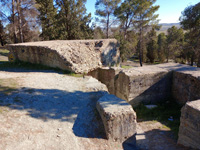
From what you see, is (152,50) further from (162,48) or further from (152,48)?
(162,48)

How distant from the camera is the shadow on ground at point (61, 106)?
3.35m

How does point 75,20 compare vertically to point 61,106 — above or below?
above

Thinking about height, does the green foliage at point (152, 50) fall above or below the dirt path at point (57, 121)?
above

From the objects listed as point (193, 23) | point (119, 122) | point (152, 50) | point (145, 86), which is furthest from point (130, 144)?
point (152, 50)

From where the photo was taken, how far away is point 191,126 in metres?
3.29

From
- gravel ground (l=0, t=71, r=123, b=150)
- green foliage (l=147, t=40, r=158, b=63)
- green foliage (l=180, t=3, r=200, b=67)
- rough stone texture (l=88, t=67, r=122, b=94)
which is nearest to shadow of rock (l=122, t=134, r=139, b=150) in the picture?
gravel ground (l=0, t=71, r=123, b=150)

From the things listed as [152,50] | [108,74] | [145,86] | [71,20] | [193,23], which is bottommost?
[145,86]

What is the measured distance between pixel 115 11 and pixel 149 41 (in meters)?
9.13

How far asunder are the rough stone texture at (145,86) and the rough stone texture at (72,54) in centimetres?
194

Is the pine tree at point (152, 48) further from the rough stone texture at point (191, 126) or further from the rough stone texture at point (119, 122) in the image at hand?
the rough stone texture at point (119, 122)

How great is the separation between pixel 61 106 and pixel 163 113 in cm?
365

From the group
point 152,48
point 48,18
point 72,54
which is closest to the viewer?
point 72,54

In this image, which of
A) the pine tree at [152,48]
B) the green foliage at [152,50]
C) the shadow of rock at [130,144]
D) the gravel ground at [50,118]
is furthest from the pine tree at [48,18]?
the green foliage at [152,50]

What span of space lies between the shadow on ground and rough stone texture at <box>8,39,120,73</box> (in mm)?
2257
